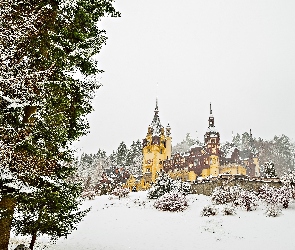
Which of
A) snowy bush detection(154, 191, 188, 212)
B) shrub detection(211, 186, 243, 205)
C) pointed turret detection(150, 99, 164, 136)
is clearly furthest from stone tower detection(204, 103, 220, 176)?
snowy bush detection(154, 191, 188, 212)

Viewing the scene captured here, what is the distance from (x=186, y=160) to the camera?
55281 mm

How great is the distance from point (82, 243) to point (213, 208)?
938cm

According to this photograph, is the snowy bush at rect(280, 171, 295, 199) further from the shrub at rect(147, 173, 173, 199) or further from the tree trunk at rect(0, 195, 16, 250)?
the tree trunk at rect(0, 195, 16, 250)

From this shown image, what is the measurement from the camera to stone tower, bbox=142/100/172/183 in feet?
184

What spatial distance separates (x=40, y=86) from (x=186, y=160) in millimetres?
49405

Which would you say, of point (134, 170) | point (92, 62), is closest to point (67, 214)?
point (92, 62)

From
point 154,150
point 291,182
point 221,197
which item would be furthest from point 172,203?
point 154,150

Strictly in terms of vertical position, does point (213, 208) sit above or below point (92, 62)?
below

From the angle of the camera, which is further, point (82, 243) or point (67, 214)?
point (82, 243)

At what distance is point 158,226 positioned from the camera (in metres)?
18.1

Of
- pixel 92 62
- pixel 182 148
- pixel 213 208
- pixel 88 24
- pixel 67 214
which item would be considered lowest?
pixel 67 214

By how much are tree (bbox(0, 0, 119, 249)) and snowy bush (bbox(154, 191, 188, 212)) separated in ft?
50.1

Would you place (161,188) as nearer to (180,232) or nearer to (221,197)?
(221,197)

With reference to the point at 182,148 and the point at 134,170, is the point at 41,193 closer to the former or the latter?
the point at 134,170
